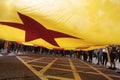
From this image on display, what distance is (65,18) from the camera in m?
5.16

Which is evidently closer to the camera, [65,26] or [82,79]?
[65,26]

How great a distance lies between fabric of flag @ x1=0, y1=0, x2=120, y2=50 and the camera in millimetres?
4777

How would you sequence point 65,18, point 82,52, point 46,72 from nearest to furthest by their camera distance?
point 65,18 → point 46,72 → point 82,52

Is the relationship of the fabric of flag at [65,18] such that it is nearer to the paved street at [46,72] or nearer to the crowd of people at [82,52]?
the paved street at [46,72]

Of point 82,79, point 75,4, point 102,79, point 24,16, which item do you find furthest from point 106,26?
point 102,79

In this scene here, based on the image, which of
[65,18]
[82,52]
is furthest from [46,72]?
[82,52]

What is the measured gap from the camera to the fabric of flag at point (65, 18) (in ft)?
15.7

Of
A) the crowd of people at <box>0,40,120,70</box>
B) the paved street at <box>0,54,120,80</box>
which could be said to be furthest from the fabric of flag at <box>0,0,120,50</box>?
the crowd of people at <box>0,40,120,70</box>

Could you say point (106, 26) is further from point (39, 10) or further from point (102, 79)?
point (102, 79)

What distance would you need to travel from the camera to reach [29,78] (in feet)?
31.6

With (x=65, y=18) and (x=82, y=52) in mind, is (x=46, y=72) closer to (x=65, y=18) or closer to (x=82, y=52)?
(x=65, y=18)

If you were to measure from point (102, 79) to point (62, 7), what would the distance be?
6.89 metres

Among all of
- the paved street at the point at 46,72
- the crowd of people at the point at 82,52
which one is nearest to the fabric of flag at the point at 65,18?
the paved street at the point at 46,72

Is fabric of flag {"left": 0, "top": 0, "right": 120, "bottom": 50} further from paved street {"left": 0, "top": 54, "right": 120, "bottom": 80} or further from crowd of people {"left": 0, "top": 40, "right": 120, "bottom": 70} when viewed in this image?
crowd of people {"left": 0, "top": 40, "right": 120, "bottom": 70}
